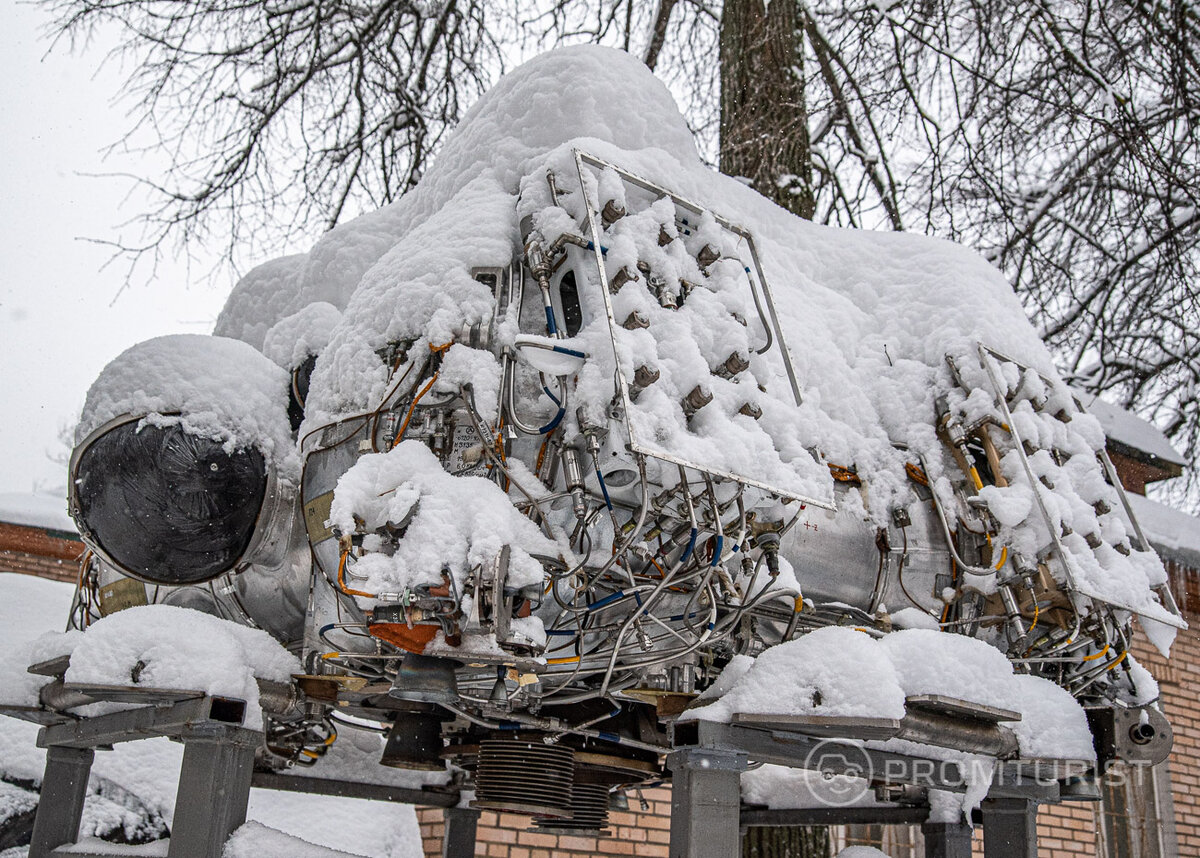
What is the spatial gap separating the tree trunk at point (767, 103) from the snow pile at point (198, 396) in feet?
10.5

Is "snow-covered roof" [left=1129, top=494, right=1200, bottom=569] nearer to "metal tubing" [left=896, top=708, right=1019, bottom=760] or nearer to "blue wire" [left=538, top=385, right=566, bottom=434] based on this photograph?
"metal tubing" [left=896, top=708, right=1019, bottom=760]

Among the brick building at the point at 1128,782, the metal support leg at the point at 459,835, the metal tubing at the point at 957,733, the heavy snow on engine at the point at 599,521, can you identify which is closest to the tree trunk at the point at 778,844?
the brick building at the point at 1128,782

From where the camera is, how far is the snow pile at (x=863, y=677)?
2.37 m

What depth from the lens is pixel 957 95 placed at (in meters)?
5.55

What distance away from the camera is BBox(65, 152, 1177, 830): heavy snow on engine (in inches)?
89.3

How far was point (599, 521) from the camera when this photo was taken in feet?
8.07

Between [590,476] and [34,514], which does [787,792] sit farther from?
[34,514]

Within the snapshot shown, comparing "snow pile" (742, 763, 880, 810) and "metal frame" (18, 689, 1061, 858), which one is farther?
"snow pile" (742, 763, 880, 810)

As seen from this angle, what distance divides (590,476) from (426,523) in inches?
17.0

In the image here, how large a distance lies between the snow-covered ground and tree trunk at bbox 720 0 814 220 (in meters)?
3.89

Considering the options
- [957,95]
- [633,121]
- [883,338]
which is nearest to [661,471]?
[633,121]

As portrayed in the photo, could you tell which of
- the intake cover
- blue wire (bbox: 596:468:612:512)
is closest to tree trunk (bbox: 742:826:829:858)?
blue wire (bbox: 596:468:612:512)

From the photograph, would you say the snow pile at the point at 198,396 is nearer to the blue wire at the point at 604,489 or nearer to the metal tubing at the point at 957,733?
the blue wire at the point at 604,489

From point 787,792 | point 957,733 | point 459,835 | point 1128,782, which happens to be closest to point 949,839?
point 787,792
